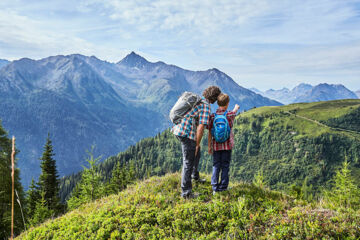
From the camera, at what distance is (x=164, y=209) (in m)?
7.39

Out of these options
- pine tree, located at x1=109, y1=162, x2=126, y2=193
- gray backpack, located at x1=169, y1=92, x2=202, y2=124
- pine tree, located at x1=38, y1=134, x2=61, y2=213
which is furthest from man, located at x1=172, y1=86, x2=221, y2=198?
pine tree, located at x1=38, y1=134, x2=61, y2=213

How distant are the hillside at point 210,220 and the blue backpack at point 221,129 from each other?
Answer: 2.03 meters

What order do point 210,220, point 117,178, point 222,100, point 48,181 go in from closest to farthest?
1. point 210,220
2. point 222,100
3. point 48,181
4. point 117,178

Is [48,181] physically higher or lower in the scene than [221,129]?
lower

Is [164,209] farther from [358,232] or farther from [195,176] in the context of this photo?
[358,232]

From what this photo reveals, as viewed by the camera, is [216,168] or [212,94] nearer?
[212,94]

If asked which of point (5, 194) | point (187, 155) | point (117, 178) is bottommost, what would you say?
point (117, 178)

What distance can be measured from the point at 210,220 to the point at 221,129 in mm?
2922

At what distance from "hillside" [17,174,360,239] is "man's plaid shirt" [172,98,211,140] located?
93.4 inches

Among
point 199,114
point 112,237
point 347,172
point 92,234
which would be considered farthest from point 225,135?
point 347,172

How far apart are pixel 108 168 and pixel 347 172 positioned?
553 ft

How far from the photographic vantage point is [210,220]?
6496 millimetres

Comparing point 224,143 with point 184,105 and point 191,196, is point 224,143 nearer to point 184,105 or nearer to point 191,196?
point 184,105

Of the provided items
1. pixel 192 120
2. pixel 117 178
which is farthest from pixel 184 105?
pixel 117 178
